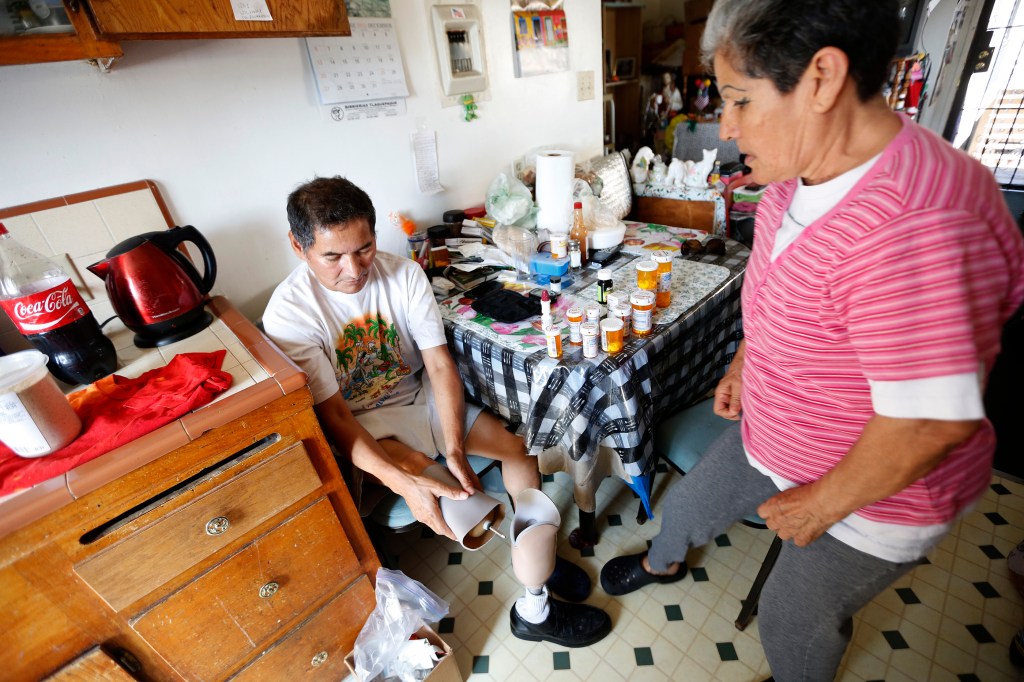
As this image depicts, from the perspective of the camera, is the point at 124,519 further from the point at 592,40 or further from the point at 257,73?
the point at 592,40

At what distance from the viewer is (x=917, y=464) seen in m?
0.65

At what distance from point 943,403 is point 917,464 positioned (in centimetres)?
11

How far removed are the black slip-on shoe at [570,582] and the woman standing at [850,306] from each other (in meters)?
0.58

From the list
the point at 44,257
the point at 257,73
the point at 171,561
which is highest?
the point at 257,73

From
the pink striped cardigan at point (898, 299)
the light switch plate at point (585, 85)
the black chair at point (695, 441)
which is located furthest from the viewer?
the light switch plate at point (585, 85)

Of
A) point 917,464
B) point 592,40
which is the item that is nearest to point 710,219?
point 592,40

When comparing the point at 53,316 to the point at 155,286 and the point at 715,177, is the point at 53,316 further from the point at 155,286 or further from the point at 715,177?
the point at 715,177

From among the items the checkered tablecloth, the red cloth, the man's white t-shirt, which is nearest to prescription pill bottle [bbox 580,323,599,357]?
the checkered tablecloth

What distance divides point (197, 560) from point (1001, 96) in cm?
629

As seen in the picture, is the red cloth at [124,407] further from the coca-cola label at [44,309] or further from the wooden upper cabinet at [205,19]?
the wooden upper cabinet at [205,19]

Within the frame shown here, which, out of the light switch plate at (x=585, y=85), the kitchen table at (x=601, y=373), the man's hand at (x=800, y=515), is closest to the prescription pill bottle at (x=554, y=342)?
the kitchen table at (x=601, y=373)

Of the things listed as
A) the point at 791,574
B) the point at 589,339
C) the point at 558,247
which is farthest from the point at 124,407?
the point at 791,574

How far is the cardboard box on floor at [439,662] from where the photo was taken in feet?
3.81

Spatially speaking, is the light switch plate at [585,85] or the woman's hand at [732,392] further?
the light switch plate at [585,85]
